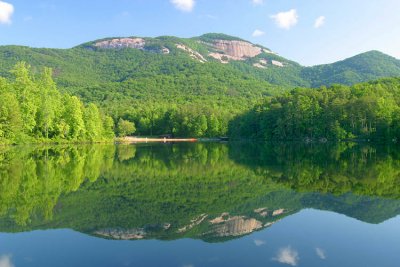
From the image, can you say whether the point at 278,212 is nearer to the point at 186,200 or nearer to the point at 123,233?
the point at 186,200

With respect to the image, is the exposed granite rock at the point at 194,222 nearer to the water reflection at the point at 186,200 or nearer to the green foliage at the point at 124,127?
the water reflection at the point at 186,200

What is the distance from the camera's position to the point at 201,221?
12359 mm

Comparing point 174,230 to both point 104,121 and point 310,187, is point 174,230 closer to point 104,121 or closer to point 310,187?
point 310,187

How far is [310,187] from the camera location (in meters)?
18.4

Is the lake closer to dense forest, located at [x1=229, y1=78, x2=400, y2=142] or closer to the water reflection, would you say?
the water reflection

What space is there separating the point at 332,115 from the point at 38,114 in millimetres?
65251

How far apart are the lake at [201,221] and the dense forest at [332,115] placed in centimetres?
6131

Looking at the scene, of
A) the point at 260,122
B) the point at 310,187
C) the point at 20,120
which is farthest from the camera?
the point at 260,122

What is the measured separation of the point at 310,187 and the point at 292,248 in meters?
9.20

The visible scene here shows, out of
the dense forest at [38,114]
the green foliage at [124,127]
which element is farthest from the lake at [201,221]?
the green foliage at [124,127]

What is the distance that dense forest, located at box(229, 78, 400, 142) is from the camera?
75925 millimetres

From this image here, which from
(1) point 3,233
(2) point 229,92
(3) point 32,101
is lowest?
(1) point 3,233

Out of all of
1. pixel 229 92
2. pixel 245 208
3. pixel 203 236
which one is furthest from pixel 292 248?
pixel 229 92

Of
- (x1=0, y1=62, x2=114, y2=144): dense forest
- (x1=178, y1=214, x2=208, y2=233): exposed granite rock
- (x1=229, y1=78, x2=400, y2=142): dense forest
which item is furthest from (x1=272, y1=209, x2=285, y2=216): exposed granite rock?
(x1=229, y1=78, x2=400, y2=142): dense forest
